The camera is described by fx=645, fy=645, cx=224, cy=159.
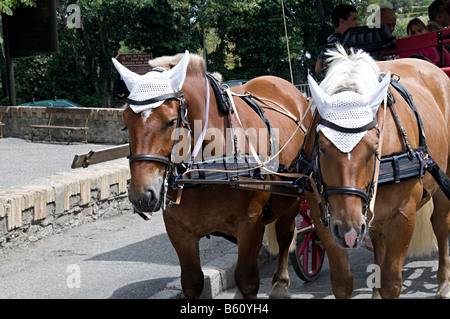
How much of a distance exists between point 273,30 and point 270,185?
19789 mm

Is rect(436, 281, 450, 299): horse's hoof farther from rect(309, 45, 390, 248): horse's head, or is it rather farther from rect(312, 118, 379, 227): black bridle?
rect(309, 45, 390, 248): horse's head

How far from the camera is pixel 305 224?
6512 millimetres

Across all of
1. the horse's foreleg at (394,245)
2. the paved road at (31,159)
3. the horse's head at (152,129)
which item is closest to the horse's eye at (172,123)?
the horse's head at (152,129)

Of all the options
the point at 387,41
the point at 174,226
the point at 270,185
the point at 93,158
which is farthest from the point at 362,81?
the point at 93,158

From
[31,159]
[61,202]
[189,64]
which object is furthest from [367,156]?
A: [31,159]

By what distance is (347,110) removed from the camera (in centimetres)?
369

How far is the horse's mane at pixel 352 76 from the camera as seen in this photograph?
152 inches

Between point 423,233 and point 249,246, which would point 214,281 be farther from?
point 423,233

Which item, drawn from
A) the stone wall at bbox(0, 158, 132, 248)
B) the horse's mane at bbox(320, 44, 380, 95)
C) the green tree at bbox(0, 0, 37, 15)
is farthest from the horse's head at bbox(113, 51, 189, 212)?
the green tree at bbox(0, 0, 37, 15)

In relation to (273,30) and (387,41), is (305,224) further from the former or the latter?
(273,30)

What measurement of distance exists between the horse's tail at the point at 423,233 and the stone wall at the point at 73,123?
35.5 feet

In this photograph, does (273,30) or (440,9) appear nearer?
(440,9)

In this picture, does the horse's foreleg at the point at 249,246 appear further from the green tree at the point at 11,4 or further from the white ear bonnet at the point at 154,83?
the green tree at the point at 11,4

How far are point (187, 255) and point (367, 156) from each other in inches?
65.0
